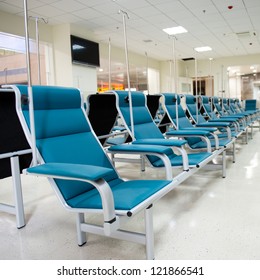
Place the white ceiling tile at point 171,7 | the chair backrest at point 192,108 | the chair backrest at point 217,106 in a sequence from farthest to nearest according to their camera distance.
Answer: the chair backrest at point 217,106
the white ceiling tile at point 171,7
the chair backrest at point 192,108

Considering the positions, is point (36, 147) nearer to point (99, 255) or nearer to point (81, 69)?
point (99, 255)

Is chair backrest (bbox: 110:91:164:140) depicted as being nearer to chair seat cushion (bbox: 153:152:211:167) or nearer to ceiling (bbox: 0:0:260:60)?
chair seat cushion (bbox: 153:152:211:167)

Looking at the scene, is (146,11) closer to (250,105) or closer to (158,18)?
(158,18)

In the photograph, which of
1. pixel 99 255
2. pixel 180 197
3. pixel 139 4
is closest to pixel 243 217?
pixel 180 197

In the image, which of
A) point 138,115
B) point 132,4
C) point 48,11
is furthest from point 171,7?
point 138,115

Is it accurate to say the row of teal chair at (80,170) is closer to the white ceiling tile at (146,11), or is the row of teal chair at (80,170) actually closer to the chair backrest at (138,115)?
the chair backrest at (138,115)

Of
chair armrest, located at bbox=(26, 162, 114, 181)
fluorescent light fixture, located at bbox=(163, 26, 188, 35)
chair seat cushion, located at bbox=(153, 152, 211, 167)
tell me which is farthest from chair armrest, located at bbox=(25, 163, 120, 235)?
fluorescent light fixture, located at bbox=(163, 26, 188, 35)

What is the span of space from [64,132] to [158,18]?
6.05 metres

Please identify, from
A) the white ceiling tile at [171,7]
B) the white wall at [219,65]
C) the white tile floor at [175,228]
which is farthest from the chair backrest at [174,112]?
the white wall at [219,65]

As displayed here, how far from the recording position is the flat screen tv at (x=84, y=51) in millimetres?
7309

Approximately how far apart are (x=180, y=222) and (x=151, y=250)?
0.58 m

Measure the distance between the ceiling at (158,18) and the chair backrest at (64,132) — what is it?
4.61 meters

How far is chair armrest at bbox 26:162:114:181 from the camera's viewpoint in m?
1.12

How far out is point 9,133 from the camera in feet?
6.45
